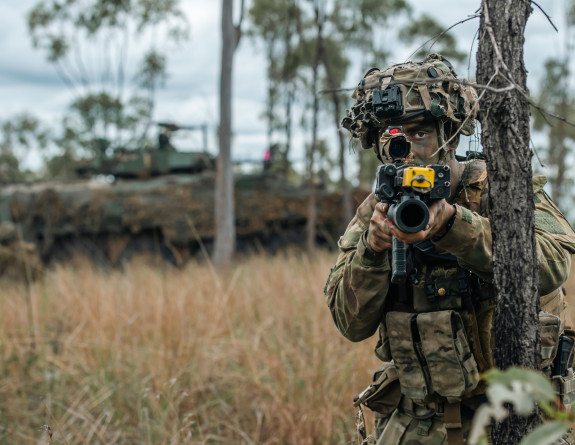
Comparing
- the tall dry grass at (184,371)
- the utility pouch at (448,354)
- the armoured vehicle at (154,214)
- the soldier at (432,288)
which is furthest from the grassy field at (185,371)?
the armoured vehicle at (154,214)

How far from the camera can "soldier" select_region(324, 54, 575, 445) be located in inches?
72.7

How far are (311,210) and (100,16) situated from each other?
43.6 ft

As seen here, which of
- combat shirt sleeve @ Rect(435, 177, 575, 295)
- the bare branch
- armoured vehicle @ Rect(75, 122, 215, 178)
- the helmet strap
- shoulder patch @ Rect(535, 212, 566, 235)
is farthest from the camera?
armoured vehicle @ Rect(75, 122, 215, 178)

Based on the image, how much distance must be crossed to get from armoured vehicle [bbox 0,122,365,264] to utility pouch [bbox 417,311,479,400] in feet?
34.9

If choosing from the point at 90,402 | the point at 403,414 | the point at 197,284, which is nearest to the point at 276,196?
the point at 197,284

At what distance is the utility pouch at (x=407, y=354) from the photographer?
1.95 meters

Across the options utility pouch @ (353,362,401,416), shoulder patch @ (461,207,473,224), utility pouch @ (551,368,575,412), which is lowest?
utility pouch @ (353,362,401,416)

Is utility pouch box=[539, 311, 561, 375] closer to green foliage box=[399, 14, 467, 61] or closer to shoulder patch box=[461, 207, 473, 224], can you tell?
shoulder patch box=[461, 207, 473, 224]

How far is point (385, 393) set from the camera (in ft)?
6.93

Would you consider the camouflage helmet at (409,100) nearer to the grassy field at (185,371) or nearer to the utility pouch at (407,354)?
the utility pouch at (407,354)

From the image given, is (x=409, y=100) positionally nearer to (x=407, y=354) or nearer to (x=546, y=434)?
(x=407, y=354)

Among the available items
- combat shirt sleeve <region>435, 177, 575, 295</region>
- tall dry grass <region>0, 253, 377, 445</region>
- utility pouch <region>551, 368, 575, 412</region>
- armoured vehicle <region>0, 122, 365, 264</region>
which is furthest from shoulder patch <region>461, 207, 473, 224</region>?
armoured vehicle <region>0, 122, 365, 264</region>

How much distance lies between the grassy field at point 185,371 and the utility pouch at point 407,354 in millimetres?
1033

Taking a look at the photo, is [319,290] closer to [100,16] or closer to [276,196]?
[276,196]
